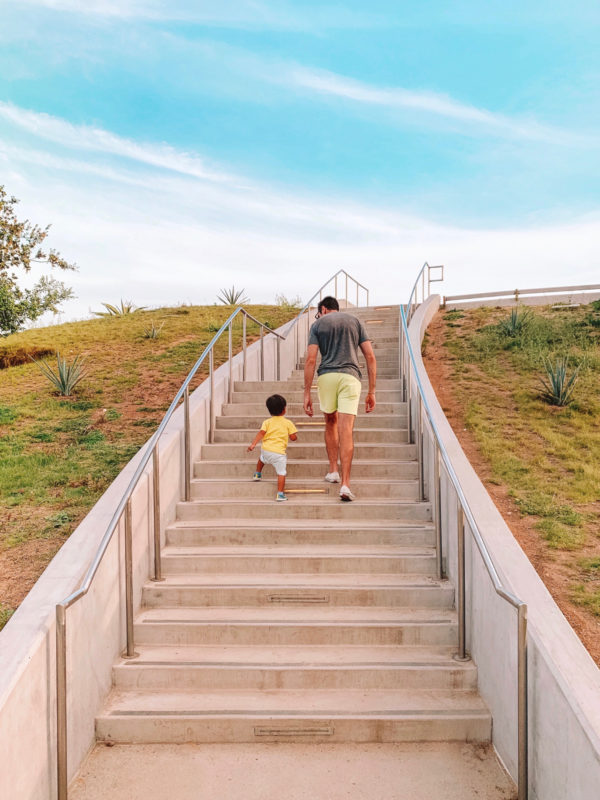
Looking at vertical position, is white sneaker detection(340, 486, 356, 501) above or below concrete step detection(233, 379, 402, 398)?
below

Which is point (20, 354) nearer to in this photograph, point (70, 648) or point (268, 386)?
point (268, 386)

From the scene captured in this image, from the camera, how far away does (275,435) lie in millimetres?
5621

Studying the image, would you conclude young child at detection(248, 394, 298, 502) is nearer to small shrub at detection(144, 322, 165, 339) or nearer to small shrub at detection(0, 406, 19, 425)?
small shrub at detection(0, 406, 19, 425)

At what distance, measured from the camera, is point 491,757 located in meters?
3.23

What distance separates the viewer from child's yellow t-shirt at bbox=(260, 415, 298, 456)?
5.59 metres

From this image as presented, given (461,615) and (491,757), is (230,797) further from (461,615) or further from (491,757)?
(461,615)

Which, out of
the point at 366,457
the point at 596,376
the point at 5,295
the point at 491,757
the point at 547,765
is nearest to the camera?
the point at 547,765

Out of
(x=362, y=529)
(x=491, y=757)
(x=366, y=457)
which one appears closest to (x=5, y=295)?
(x=366, y=457)

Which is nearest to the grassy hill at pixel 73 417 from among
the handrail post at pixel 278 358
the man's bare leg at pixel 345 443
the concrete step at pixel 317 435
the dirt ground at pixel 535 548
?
the concrete step at pixel 317 435

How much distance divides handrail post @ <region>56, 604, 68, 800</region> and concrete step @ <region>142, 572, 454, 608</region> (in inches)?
55.1

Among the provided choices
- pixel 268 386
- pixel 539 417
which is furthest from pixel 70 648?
pixel 539 417

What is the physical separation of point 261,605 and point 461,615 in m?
1.37

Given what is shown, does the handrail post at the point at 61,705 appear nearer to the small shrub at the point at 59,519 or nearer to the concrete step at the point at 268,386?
the small shrub at the point at 59,519

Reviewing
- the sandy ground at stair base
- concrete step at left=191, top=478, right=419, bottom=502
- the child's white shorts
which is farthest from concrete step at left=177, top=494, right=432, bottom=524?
the sandy ground at stair base
